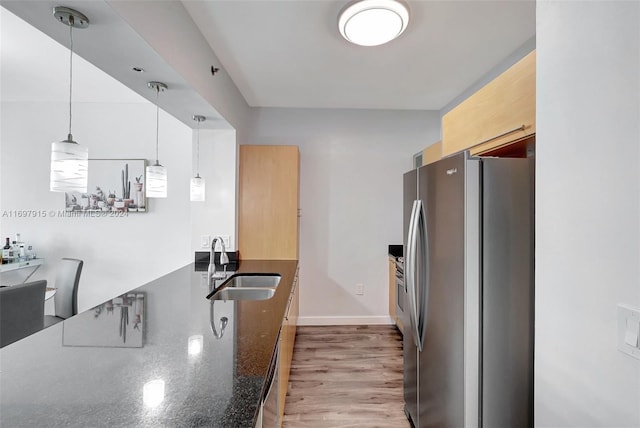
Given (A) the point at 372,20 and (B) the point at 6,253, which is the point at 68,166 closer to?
(A) the point at 372,20

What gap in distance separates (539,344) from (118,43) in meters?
2.06

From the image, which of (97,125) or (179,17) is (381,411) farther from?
(97,125)

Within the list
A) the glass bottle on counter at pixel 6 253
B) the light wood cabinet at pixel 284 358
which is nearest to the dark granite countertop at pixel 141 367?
the light wood cabinet at pixel 284 358

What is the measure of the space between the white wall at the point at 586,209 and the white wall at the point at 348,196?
8.23ft

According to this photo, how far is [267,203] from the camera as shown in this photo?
9.91 feet

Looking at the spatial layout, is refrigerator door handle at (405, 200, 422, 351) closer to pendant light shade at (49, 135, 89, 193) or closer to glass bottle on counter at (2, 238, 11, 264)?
pendant light shade at (49, 135, 89, 193)

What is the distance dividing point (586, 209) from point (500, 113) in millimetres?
763

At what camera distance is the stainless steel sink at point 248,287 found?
2039mm

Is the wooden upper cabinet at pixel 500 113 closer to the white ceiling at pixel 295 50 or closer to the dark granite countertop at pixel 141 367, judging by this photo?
the white ceiling at pixel 295 50

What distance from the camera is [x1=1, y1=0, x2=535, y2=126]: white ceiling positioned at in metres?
1.39

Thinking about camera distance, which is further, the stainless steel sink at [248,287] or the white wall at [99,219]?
the white wall at [99,219]

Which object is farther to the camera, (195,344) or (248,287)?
(248,287)

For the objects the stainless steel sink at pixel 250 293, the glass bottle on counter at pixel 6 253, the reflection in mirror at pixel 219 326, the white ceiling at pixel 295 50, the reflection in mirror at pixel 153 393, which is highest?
the white ceiling at pixel 295 50

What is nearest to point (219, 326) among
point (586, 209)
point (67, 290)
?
point (586, 209)
